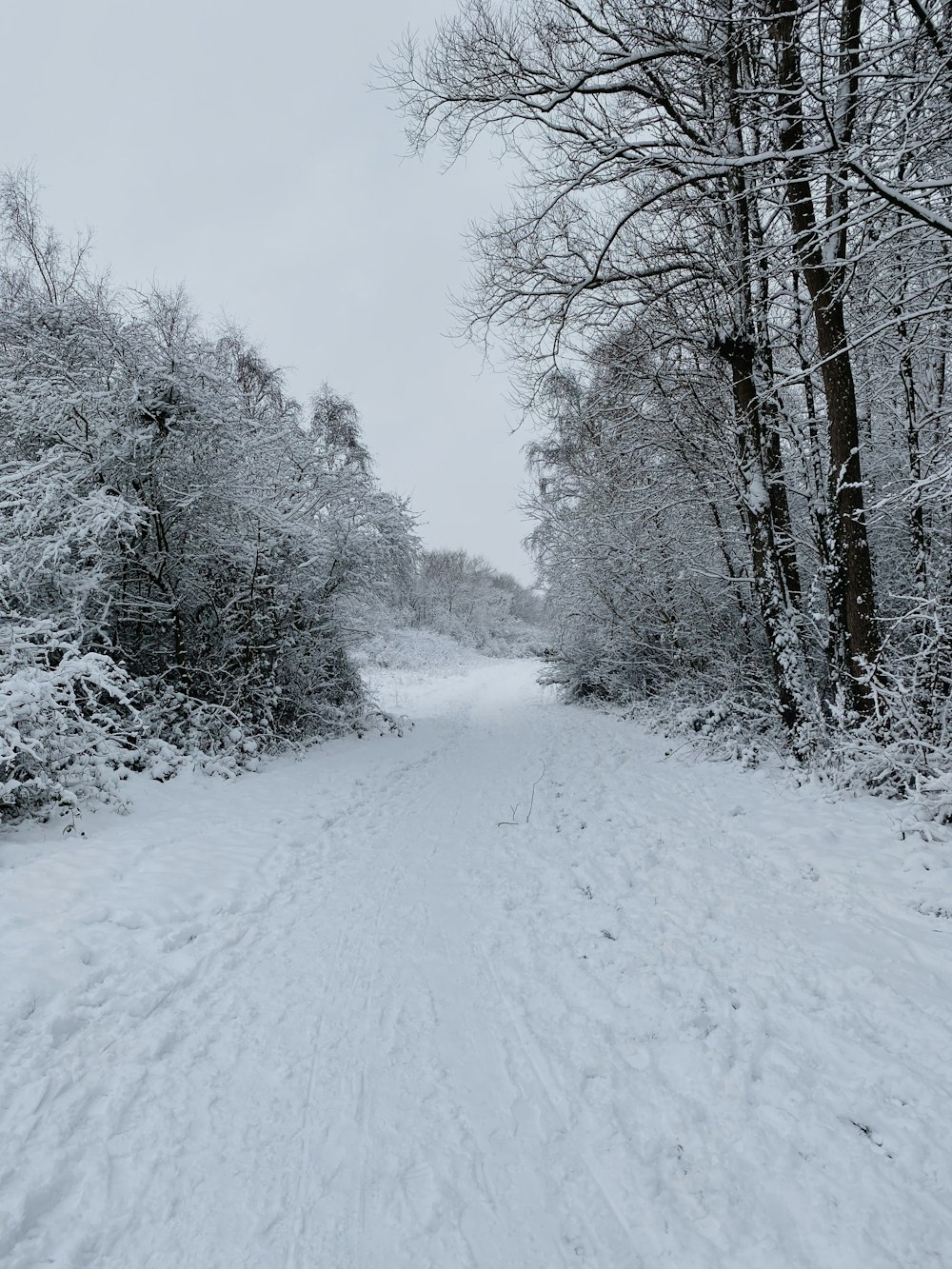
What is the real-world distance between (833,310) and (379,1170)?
7.59 meters

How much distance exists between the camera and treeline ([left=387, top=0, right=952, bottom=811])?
463cm

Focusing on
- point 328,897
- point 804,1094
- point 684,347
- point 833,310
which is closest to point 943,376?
point 833,310

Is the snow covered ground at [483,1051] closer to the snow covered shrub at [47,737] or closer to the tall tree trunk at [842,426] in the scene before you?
the snow covered shrub at [47,737]

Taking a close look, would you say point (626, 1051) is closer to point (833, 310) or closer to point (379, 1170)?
point (379, 1170)

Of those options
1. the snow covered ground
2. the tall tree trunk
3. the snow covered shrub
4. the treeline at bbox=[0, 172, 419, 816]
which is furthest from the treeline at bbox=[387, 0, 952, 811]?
the snow covered shrub

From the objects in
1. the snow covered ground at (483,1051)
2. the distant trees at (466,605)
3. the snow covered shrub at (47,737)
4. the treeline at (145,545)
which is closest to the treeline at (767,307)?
the snow covered ground at (483,1051)

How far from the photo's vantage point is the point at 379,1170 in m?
2.26

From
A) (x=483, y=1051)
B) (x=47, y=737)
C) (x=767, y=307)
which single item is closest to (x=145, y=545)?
(x=47, y=737)

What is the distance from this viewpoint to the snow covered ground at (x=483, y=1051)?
2.02 metres

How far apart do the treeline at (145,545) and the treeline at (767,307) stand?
450 centimetres

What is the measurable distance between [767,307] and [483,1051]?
8057mm

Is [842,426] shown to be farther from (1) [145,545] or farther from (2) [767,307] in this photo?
(1) [145,545]

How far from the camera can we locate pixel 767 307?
6859 mm

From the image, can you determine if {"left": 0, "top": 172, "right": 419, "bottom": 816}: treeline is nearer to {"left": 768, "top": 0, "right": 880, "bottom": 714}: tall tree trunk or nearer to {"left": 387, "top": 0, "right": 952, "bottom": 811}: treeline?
{"left": 387, "top": 0, "right": 952, "bottom": 811}: treeline
